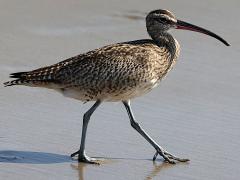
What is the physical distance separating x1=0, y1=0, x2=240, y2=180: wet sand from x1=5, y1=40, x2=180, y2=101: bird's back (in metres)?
0.46

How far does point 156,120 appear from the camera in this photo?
33.1ft

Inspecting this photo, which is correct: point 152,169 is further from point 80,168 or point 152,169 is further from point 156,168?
point 80,168

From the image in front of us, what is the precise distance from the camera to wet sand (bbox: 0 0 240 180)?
8.85 m

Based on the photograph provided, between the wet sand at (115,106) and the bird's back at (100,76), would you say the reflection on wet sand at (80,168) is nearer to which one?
the wet sand at (115,106)

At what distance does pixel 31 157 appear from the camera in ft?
29.1

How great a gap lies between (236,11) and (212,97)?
405cm

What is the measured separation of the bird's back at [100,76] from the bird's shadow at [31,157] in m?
0.73

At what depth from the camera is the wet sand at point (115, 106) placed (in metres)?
8.85

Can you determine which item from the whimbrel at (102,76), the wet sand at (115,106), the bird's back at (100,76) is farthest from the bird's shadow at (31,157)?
the bird's back at (100,76)

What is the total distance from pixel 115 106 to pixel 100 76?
128 centimetres

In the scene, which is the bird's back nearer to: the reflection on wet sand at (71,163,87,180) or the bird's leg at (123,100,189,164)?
the bird's leg at (123,100,189,164)

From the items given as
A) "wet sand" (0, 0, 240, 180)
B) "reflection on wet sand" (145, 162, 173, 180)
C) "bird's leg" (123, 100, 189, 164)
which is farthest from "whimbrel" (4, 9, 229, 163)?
"wet sand" (0, 0, 240, 180)

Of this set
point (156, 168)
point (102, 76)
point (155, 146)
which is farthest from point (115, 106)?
point (156, 168)

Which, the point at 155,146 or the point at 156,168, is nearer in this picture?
the point at 156,168
